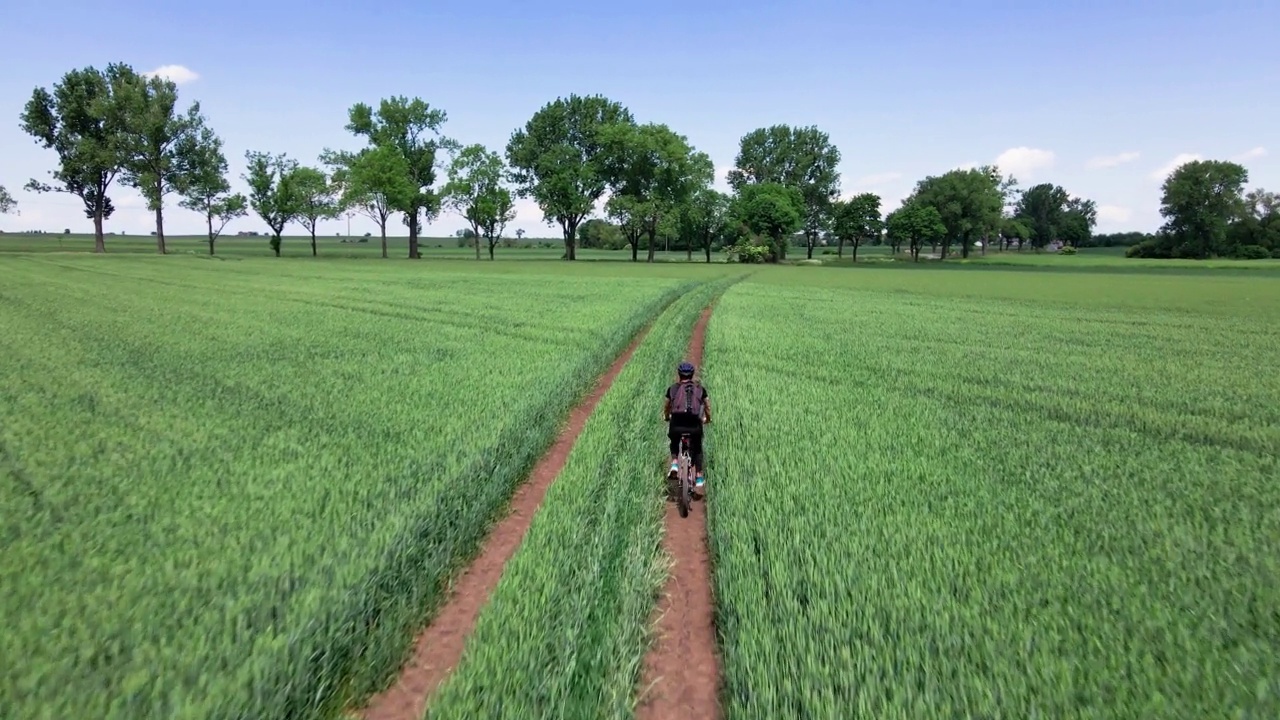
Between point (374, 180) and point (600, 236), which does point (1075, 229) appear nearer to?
point (600, 236)

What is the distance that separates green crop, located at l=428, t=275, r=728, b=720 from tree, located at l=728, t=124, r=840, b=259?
375 feet

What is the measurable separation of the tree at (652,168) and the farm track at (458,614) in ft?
258

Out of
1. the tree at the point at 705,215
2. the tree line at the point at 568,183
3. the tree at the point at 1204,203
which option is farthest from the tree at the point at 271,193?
the tree at the point at 1204,203

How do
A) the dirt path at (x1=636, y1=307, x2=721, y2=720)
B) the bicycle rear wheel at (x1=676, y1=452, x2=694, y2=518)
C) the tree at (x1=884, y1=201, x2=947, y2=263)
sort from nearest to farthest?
the dirt path at (x1=636, y1=307, x2=721, y2=720)
the bicycle rear wheel at (x1=676, y1=452, x2=694, y2=518)
the tree at (x1=884, y1=201, x2=947, y2=263)

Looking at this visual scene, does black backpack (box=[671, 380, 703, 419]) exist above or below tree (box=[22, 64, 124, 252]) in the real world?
below

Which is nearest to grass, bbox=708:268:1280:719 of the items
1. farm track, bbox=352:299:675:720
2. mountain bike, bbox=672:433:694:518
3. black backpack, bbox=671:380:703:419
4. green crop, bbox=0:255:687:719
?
mountain bike, bbox=672:433:694:518

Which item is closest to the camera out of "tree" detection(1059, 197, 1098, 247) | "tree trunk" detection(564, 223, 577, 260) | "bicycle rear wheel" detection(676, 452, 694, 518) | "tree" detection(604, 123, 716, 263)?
"bicycle rear wheel" detection(676, 452, 694, 518)

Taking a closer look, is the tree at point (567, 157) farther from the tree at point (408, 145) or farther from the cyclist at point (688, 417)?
the cyclist at point (688, 417)

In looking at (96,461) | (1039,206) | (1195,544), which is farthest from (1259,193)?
(96,461)

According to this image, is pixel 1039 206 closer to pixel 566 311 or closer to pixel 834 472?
pixel 566 311

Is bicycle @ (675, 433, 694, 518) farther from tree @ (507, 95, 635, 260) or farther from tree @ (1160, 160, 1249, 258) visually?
tree @ (1160, 160, 1249, 258)

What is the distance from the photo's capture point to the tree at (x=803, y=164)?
113875 millimetres

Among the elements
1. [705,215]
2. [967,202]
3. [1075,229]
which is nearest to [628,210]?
[705,215]

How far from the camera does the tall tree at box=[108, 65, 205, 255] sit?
215ft
